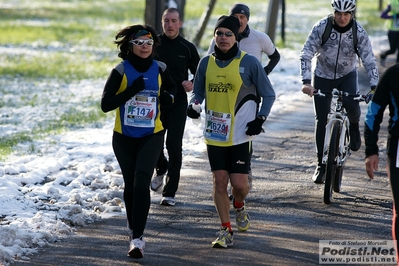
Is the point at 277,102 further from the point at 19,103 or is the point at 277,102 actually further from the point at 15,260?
the point at 15,260

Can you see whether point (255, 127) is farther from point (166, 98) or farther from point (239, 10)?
point (239, 10)

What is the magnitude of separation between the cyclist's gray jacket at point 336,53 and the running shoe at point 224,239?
97.8 inches

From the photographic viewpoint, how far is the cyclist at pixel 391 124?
5895 mm

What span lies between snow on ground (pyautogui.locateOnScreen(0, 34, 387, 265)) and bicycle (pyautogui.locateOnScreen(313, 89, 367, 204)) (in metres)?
2.16

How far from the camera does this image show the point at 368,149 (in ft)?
19.9

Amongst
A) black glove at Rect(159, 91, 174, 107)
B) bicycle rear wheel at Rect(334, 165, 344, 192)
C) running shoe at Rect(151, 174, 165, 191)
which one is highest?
black glove at Rect(159, 91, 174, 107)

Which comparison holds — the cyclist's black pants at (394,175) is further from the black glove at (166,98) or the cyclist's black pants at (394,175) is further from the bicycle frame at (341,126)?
the bicycle frame at (341,126)

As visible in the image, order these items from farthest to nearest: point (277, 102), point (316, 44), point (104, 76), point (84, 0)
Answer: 1. point (84, 0)
2. point (104, 76)
3. point (277, 102)
4. point (316, 44)

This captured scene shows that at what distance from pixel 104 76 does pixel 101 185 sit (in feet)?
40.9

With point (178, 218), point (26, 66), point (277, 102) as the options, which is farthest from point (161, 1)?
point (26, 66)

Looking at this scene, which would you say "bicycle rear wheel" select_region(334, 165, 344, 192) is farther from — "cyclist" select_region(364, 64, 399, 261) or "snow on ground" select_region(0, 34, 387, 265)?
"cyclist" select_region(364, 64, 399, 261)

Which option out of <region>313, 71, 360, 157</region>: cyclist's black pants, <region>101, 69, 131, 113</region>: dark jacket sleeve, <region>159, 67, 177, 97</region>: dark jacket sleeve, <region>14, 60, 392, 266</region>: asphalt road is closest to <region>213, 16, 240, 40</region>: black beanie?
<region>159, 67, 177, 97</region>: dark jacket sleeve

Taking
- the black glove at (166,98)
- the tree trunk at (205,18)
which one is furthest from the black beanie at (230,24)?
the tree trunk at (205,18)

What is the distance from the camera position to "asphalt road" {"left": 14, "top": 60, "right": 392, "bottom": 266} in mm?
7055
